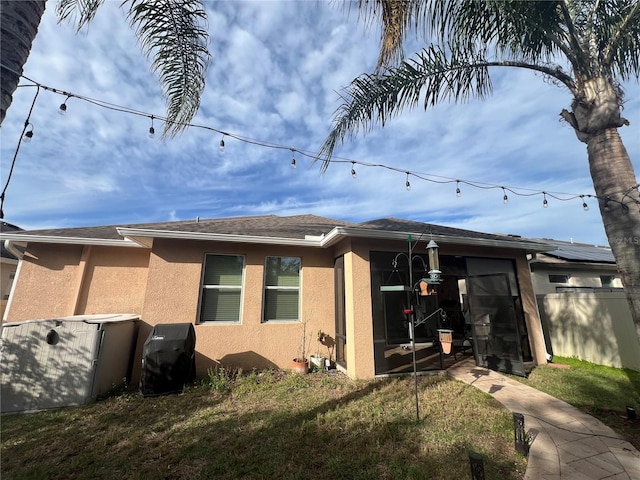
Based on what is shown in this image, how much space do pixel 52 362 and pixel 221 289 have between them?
10.0ft

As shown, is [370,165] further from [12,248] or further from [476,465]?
[12,248]

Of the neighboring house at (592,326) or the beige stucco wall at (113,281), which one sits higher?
the beige stucco wall at (113,281)

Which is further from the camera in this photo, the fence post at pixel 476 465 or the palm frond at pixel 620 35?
the palm frond at pixel 620 35

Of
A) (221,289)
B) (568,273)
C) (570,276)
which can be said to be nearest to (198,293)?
(221,289)

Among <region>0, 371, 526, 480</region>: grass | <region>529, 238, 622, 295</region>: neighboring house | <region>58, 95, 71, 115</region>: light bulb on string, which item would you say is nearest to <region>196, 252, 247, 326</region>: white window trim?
<region>0, 371, 526, 480</region>: grass

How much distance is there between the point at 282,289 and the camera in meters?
6.91

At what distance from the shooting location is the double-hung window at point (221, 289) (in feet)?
21.1

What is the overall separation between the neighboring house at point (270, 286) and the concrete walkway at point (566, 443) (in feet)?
5.48

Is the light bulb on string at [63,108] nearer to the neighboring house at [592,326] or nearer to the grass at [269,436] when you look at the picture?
the grass at [269,436]

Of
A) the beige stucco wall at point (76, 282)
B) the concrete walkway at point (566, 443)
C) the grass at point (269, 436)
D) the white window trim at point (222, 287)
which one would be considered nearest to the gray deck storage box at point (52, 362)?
the grass at point (269, 436)

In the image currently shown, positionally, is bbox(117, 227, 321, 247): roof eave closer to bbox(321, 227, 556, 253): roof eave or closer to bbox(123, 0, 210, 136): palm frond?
bbox(321, 227, 556, 253): roof eave

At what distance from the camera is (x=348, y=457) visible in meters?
3.09

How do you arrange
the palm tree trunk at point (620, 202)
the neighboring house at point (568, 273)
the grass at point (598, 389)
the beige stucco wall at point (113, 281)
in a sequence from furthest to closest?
the neighboring house at point (568, 273), the beige stucco wall at point (113, 281), the grass at point (598, 389), the palm tree trunk at point (620, 202)

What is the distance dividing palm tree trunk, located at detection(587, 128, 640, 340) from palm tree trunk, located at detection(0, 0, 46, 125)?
648cm
